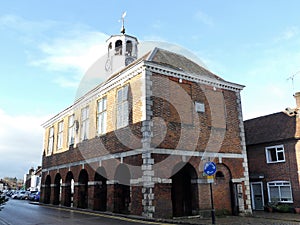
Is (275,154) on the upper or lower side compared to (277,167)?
upper

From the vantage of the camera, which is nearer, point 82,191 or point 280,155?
point 82,191

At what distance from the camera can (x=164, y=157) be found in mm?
14922

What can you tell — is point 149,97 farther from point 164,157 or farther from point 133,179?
point 133,179

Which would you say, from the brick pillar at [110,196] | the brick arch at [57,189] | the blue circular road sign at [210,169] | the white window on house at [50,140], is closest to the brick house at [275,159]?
the blue circular road sign at [210,169]

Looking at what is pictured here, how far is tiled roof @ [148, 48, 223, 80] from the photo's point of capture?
17.6 meters

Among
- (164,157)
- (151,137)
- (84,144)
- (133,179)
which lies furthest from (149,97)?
(84,144)

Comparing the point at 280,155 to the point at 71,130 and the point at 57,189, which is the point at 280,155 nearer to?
the point at 71,130

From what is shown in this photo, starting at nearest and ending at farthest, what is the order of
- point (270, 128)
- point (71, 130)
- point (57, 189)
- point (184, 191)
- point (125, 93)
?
point (184, 191)
point (125, 93)
point (270, 128)
point (71, 130)
point (57, 189)

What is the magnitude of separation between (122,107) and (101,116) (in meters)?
2.73

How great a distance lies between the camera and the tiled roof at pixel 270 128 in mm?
21594

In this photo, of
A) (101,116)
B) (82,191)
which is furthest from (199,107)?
(82,191)

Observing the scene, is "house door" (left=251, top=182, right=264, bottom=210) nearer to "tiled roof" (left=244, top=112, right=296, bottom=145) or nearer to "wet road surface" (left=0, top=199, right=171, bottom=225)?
"tiled roof" (left=244, top=112, right=296, bottom=145)

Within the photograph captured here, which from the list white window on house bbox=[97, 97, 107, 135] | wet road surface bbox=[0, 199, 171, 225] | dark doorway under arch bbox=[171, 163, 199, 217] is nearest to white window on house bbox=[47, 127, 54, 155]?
white window on house bbox=[97, 97, 107, 135]

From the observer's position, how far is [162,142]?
1514 centimetres
